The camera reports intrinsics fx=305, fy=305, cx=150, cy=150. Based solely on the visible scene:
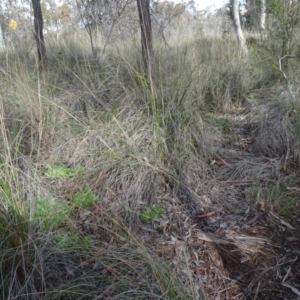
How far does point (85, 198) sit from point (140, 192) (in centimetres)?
38

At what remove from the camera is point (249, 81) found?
421 centimetres

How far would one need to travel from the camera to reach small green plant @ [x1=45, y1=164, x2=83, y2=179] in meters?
2.31

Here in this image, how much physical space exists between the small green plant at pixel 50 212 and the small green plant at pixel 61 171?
0.31m

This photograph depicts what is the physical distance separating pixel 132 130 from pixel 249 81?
2359mm

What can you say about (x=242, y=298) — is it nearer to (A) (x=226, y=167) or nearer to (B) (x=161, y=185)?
(B) (x=161, y=185)

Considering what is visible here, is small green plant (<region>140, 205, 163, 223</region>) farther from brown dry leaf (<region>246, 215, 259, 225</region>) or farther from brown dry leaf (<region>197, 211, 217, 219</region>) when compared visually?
brown dry leaf (<region>246, 215, 259, 225</region>)

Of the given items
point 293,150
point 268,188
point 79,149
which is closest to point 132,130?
point 79,149

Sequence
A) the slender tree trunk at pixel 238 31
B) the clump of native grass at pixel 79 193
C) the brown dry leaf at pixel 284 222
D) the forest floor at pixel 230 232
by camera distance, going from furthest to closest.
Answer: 1. the slender tree trunk at pixel 238 31
2. the brown dry leaf at pixel 284 222
3. the forest floor at pixel 230 232
4. the clump of native grass at pixel 79 193

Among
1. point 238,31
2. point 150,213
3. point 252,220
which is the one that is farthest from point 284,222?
point 238,31

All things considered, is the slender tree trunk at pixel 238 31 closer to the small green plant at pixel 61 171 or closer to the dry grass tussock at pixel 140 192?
the dry grass tussock at pixel 140 192

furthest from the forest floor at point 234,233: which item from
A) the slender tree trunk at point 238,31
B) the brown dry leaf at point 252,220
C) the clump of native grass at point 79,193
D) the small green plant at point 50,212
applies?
the slender tree trunk at point 238,31

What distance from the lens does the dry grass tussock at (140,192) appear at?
1.48m

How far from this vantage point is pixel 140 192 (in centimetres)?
216

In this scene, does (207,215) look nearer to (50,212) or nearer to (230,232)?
(230,232)
